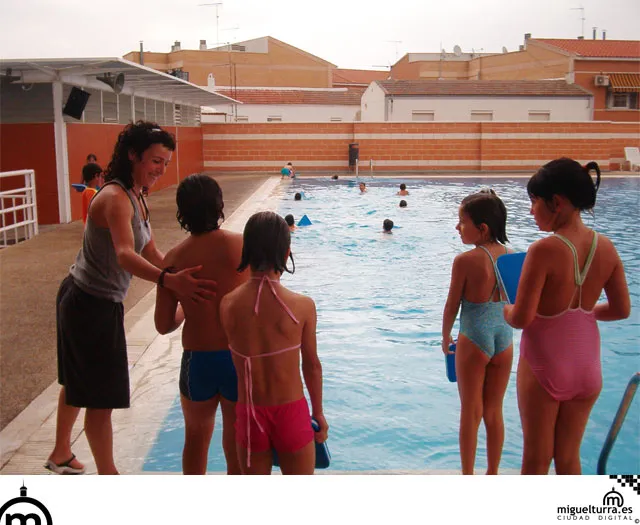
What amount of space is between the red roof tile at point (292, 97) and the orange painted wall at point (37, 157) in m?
27.2

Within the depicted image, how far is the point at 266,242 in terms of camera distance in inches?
95.8

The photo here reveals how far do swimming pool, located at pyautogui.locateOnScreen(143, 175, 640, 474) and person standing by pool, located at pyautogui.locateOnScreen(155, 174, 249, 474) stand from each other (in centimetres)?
115

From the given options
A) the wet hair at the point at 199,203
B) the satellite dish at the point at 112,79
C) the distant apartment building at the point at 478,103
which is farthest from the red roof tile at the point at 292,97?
the wet hair at the point at 199,203

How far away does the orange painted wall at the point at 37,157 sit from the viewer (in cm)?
1258

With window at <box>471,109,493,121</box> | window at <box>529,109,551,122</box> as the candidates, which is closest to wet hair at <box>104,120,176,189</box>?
window at <box>471,109,493,121</box>

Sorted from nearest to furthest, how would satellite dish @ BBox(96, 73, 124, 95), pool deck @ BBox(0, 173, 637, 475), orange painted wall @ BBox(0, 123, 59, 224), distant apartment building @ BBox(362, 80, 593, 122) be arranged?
1. pool deck @ BBox(0, 173, 637, 475)
2. orange painted wall @ BBox(0, 123, 59, 224)
3. satellite dish @ BBox(96, 73, 124, 95)
4. distant apartment building @ BBox(362, 80, 593, 122)

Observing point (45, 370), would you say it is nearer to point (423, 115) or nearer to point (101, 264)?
point (101, 264)

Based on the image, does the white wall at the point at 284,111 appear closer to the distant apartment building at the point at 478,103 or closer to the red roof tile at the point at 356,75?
the distant apartment building at the point at 478,103

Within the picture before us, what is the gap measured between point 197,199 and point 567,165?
1.42 meters

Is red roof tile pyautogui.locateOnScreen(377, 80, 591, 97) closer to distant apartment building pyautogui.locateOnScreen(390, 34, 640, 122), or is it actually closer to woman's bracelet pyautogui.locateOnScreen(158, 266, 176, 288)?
distant apartment building pyautogui.locateOnScreen(390, 34, 640, 122)

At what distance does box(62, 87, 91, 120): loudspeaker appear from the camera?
12.8m

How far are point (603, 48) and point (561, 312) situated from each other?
3793 centimetres

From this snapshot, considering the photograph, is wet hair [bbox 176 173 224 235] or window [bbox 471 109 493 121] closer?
wet hair [bbox 176 173 224 235]
